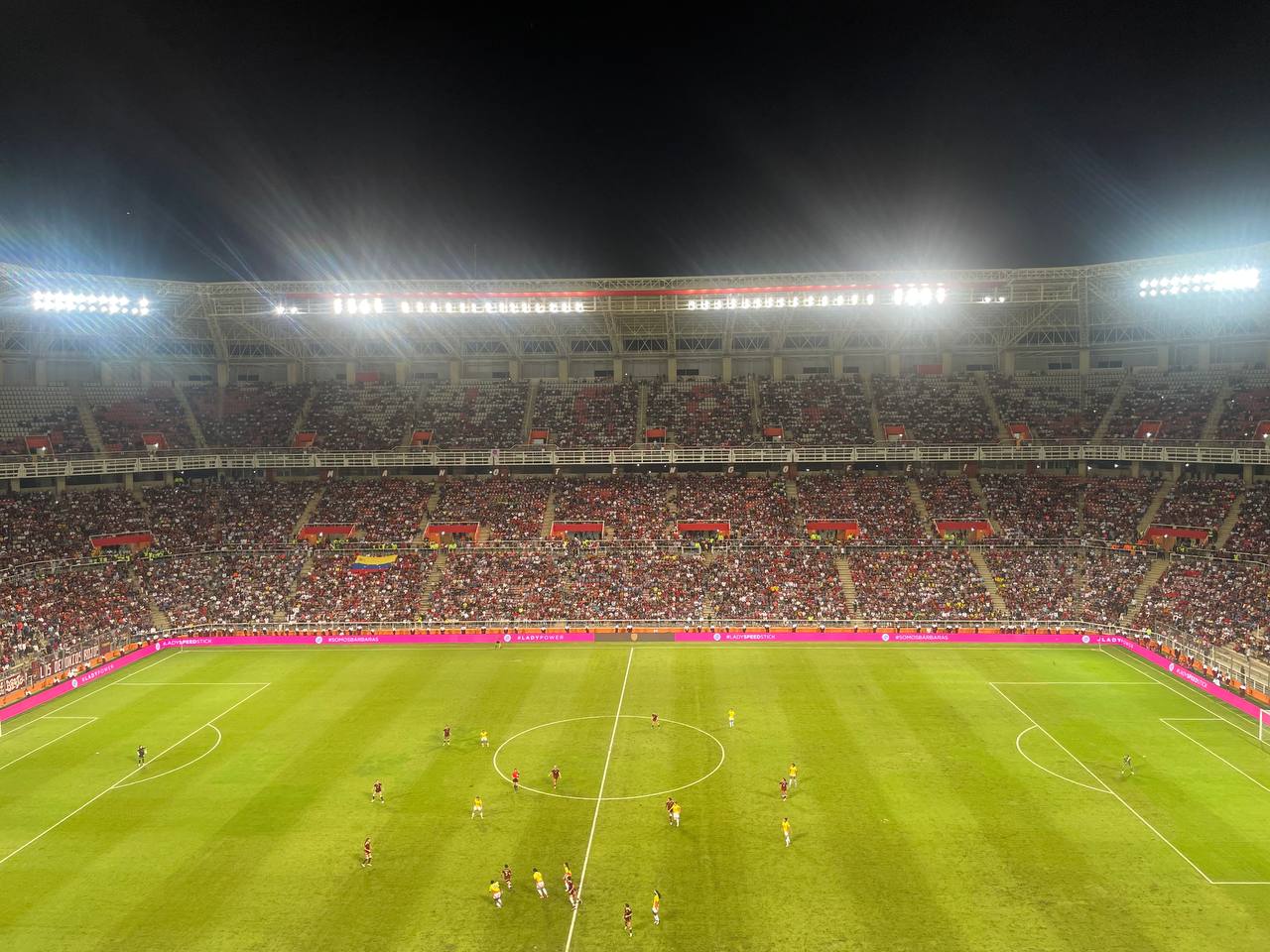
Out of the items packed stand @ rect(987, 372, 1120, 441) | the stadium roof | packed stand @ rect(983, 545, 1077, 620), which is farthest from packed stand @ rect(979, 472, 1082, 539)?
the stadium roof

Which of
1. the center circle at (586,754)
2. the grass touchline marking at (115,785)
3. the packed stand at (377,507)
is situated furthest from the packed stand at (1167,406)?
the grass touchline marking at (115,785)

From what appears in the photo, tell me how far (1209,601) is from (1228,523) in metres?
9.86

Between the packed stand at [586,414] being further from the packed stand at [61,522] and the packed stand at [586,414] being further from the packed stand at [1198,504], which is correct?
the packed stand at [1198,504]

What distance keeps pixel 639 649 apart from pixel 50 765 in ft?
89.2

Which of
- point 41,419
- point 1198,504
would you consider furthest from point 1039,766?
point 41,419

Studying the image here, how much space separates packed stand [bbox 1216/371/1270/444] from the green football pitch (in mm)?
24498

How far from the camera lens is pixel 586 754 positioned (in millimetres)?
31156

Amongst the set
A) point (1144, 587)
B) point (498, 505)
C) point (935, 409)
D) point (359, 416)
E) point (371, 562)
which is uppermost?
point (935, 409)

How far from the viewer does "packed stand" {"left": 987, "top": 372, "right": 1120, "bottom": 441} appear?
6338cm

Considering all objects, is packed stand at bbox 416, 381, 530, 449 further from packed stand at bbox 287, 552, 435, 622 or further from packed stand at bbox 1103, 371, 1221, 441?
packed stand at bbox 1103, 371, 1221, 441

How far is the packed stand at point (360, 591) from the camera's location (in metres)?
52.0

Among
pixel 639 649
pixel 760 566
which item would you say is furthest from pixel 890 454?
pixel 639 649

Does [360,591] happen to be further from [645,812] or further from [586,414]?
[645,812]

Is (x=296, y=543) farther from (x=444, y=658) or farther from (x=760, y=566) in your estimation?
(x=760, y=566)
